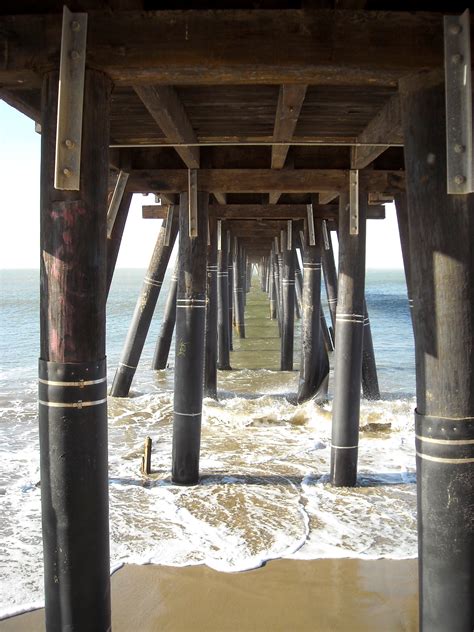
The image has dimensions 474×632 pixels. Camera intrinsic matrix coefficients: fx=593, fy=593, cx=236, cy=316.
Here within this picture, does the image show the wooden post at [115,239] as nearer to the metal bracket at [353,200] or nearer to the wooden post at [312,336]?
the metal bracket at [353,200]

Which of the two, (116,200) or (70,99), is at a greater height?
(116,200)

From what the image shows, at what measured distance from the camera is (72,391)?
242cm

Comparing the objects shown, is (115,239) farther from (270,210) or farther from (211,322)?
(211,322)

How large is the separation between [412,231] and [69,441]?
1.71m

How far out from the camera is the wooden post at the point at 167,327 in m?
10.1

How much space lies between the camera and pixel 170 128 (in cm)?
393

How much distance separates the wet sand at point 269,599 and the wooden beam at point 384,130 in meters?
2.80

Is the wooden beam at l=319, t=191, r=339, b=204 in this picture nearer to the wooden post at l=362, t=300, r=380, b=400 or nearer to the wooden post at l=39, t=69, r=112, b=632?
the wooden post at l=362, t=300, r=380, b=400

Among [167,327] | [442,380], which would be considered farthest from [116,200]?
[167,327]

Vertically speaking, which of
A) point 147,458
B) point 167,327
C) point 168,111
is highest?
point 168,111

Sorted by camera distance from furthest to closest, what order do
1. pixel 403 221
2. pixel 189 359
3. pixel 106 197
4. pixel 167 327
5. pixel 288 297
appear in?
pixel 288 297 → pixel 167 327 → pixel 403 221 → pixel 189 359 → pixel 106 197

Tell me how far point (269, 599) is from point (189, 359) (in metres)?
2.36

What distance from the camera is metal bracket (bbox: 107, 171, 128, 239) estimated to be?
4.78 m

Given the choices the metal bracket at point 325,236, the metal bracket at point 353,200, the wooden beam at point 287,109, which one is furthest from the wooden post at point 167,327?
the wooden beam at point 287,109
